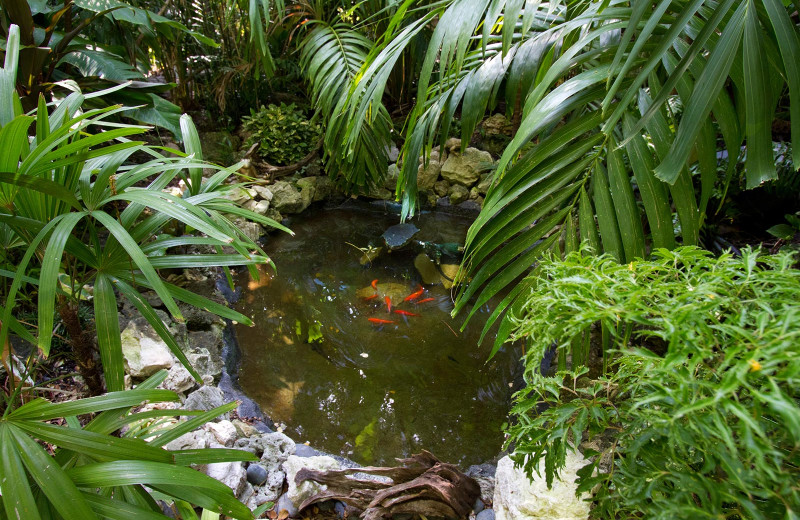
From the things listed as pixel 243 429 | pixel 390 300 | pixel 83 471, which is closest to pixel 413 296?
pixel 390 300

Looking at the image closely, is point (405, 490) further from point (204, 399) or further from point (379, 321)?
point (379, 321)

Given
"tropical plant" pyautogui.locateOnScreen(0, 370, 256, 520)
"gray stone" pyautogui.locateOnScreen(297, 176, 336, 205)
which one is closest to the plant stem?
"tropical plant" pyautogui.locateOnScreen(0, 370, 256, 520)

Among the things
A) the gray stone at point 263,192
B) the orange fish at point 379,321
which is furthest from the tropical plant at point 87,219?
the gray stone at point 263,192

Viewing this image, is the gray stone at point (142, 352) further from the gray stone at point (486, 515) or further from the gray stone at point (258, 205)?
the gray stone at point (258, 205)

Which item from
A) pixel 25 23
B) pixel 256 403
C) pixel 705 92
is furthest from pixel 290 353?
pixel 705 92

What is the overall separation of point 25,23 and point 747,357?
10.8 ft

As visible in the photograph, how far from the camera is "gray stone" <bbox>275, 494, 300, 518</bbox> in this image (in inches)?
63.8

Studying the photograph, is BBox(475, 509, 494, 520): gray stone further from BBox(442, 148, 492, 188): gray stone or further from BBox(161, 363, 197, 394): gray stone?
BBox(442, 148, 492, 188): gray stone

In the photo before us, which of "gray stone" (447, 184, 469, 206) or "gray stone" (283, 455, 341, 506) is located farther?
"gray stone" (447, 184, 469, 206)

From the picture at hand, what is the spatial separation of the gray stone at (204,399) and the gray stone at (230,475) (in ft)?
1.29

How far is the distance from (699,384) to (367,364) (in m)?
2.26

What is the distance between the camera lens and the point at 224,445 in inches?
72.7

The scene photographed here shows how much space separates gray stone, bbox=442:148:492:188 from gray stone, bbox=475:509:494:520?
3.48 metres

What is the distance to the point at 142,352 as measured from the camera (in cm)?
224
